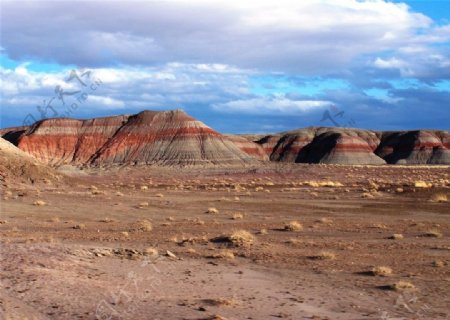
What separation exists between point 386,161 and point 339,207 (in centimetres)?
13561

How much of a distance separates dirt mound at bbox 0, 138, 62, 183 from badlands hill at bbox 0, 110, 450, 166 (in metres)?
58.7

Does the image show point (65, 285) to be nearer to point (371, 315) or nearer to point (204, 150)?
point (371, 315)

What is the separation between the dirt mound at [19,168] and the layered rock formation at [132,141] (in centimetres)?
5868

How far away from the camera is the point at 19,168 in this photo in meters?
42.3

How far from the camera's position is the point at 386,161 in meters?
160

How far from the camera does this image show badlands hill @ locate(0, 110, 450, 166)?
110m

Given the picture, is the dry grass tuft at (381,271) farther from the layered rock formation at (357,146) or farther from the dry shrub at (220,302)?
the layered rock formation at (357,146)

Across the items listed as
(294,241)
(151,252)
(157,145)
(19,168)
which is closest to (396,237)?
(294,241)

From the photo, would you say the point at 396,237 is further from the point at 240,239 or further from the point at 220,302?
the point at 220,302

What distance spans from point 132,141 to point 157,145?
622 centimetres

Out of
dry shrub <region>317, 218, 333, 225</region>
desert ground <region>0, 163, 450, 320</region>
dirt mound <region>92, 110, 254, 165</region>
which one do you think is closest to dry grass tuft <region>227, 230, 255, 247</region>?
desert ground <region>0, 163, 450, 320</region>

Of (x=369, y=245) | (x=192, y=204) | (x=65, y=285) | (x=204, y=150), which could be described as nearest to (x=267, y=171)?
(x=204, y=150)

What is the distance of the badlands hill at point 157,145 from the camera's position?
360 feet

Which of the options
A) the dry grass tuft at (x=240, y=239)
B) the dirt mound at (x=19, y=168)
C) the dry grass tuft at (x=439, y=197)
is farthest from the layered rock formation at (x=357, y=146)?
the dry grass tuft at (x=240, y=239)
